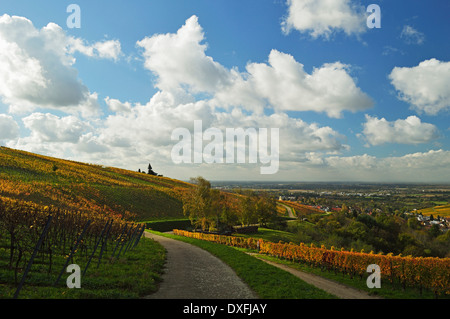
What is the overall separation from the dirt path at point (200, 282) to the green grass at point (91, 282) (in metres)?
0.63

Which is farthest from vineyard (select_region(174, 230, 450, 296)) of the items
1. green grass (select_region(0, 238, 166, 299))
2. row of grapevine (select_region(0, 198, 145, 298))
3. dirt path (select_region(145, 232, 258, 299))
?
row of grapevine (select_region(0, 198, 145, 298))

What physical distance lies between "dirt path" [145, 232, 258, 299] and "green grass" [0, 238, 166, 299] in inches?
24.8

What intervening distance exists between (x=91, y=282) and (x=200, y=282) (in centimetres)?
430

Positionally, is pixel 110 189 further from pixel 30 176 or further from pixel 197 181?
pixel 197 181

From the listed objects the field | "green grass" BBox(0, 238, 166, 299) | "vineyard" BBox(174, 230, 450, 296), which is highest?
"green grass" BBox(0, 238, 166, 299)

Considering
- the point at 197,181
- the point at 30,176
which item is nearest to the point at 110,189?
the point at 30,176

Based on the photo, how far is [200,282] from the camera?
37.5 ft

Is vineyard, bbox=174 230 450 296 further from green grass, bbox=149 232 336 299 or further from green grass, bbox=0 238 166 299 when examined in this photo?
green grass, bbox=0 238 166 299

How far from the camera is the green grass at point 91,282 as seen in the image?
8.20 meters

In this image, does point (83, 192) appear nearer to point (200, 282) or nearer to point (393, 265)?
point (200, 282)

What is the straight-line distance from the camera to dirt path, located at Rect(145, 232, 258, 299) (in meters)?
9.67

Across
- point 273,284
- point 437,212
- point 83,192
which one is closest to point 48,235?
point 273,284

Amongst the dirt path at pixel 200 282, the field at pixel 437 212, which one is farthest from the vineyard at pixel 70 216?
the field at pixel 437 212
